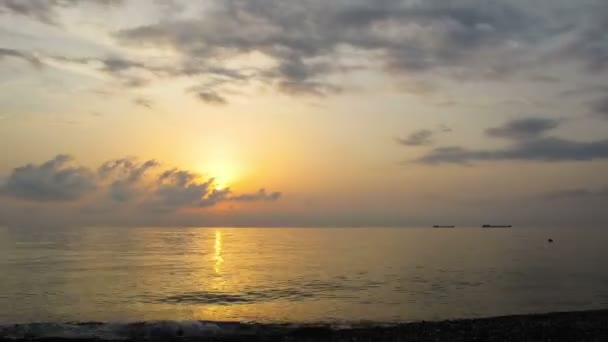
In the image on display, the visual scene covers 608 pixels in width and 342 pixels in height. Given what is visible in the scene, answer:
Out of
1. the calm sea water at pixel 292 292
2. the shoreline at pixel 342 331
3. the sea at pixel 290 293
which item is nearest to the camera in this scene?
the shoreline at pixel 342 331

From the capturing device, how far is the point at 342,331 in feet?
96.9

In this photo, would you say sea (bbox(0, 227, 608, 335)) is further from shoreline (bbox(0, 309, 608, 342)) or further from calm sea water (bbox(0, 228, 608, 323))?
shoreline (bbox(0, 309, 608, 342))

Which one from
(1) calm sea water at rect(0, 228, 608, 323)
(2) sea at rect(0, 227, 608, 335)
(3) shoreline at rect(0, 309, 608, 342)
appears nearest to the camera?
(3) shoreline at rect(0, 309, 608, 342)

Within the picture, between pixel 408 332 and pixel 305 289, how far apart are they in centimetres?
2702

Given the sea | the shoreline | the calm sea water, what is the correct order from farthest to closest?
the calm sea water
the sea
the shoreline

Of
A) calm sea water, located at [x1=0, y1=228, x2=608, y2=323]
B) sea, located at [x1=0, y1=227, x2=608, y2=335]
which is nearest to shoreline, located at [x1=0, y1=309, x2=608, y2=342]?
sea, located at [x1=0, y1=227, x2=608, y2=335]

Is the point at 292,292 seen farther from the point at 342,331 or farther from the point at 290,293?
the point at 342,331

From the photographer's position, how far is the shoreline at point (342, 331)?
25.6m

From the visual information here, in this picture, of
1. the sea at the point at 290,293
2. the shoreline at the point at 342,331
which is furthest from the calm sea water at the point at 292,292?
the shoreline at the point at 342,331

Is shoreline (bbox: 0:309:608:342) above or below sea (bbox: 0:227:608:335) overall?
above

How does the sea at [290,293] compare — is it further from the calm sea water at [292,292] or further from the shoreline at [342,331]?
the shoreline at [342,331]

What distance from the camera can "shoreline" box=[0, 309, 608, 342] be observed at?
25.6 m

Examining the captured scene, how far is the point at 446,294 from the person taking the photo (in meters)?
49.7

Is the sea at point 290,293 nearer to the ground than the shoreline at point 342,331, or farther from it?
nearer to the ground
